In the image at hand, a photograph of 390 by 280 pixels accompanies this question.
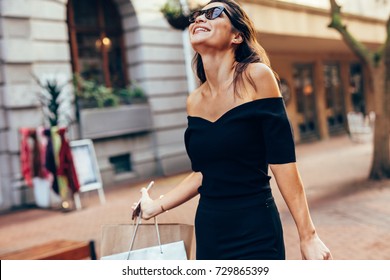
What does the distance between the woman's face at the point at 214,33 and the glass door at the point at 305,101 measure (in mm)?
18698

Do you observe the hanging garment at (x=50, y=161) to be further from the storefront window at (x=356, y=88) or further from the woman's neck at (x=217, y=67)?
the storefront window at (x=356, y=88)

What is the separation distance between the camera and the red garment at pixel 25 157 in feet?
30.1

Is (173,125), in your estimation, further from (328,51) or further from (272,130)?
(328,51)

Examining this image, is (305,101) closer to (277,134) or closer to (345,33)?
(345,33)

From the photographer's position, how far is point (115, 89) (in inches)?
471

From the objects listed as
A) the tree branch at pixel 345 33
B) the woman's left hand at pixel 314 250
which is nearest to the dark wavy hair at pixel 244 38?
the woman's left hand at pixel 314 250

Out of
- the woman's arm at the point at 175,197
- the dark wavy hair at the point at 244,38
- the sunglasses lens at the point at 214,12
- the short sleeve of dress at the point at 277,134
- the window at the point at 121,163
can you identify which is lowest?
the window at the point at 121,163

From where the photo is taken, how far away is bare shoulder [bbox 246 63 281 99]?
1991mm

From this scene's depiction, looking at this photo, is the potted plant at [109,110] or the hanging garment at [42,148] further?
the potted plant at [109,110]

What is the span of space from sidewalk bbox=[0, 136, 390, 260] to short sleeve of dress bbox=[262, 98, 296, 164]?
6.44 feet

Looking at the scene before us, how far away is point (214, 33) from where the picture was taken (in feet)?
6.93

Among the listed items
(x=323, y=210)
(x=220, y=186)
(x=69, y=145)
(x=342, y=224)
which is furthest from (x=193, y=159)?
(x=69, y=145)

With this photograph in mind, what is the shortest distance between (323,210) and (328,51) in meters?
16.0

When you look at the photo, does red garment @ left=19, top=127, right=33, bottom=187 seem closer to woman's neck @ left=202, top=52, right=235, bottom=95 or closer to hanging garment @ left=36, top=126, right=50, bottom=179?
hanging garment @ left=36, top=126, right=50, bottom=179
